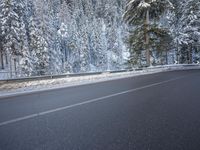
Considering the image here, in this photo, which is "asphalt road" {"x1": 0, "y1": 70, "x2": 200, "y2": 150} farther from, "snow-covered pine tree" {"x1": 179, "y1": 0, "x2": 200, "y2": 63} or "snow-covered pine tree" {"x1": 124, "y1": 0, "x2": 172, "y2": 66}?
"snow-covered pine tree" {"x1": 179, "y1": 0, "x2": 200, "y2": 63}

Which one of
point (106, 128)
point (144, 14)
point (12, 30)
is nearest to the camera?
point (106, 128)

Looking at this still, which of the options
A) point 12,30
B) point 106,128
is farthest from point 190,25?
point 106,128

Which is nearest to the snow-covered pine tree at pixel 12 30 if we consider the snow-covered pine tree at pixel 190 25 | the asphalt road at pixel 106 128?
the snow-covered pine tree at pixel 190 25

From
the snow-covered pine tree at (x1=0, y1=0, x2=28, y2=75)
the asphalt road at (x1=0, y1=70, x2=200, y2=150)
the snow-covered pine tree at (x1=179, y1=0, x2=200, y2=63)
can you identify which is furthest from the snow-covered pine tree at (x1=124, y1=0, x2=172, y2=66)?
the asphalt road at (x1=0, y1=70, x2=200, y2=150)

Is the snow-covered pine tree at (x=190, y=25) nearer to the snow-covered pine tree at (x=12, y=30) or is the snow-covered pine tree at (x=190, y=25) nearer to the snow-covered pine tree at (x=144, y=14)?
the snow-covered pine tree at (x=144, y=14)

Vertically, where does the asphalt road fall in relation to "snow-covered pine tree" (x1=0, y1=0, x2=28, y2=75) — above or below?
below

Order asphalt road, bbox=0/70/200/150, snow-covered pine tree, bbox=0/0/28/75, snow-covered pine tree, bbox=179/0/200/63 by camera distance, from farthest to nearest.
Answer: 1. snow-covered pine tree, bbox=179/0/200/63
2. snow-covered pine tree, bbox=0/0/28/75
3. asphalt road, bbox=0/70/200/150

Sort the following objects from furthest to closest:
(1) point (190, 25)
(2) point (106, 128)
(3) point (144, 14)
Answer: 1. (1) point (190, 25)
2. (3) point (144, 14)
3. (2) point (106, 128)

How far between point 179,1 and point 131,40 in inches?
845

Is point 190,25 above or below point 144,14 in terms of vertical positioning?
below

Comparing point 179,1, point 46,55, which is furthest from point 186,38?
point 46,55

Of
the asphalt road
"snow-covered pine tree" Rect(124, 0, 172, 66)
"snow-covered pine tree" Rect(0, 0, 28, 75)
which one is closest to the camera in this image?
the asphalt road

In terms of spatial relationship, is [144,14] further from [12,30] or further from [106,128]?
[106,128]

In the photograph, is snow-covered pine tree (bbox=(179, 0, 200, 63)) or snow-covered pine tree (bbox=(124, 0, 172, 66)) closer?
snow-covered pine tree (bbox=(124, 0, 172, 66))
